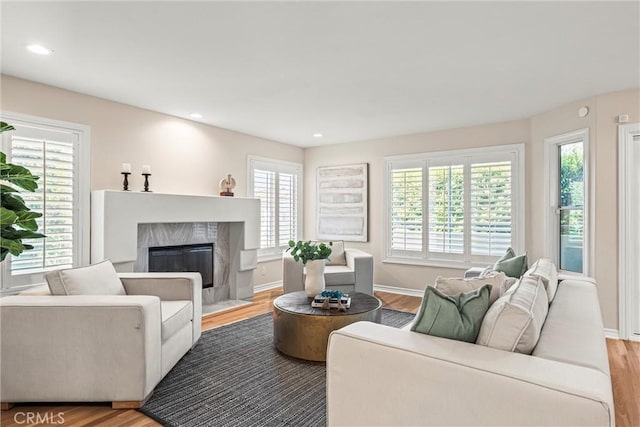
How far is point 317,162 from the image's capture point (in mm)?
6496

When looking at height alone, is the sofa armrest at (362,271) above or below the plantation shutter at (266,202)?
below

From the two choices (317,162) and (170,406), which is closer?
(170,406)

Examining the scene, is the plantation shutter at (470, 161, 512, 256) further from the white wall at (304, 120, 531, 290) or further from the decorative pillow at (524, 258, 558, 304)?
the decorative pillow at (524, 258, 558, 304)

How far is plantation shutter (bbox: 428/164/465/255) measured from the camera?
517cm

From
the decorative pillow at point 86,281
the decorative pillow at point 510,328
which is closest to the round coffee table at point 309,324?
the decorative pillow at point 86,281

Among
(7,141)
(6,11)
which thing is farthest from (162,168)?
(6,11)

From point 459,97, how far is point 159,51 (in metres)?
2.82

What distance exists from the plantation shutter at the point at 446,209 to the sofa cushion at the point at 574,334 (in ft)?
9.44

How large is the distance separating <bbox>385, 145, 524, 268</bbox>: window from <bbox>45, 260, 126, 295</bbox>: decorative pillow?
12.8 feet

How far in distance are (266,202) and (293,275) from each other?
148 cm

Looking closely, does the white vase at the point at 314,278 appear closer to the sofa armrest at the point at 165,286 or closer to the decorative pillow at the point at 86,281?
the sofa armrest at the point at 165,286

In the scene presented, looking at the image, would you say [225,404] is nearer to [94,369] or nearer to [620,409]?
[94,369]

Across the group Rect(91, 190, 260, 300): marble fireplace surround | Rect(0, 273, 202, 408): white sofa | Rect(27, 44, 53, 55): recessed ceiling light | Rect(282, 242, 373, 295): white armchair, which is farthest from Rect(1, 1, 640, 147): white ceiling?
Rect(282, 242, 373, 295): white armchair

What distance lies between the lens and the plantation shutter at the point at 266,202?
575 centimetres
